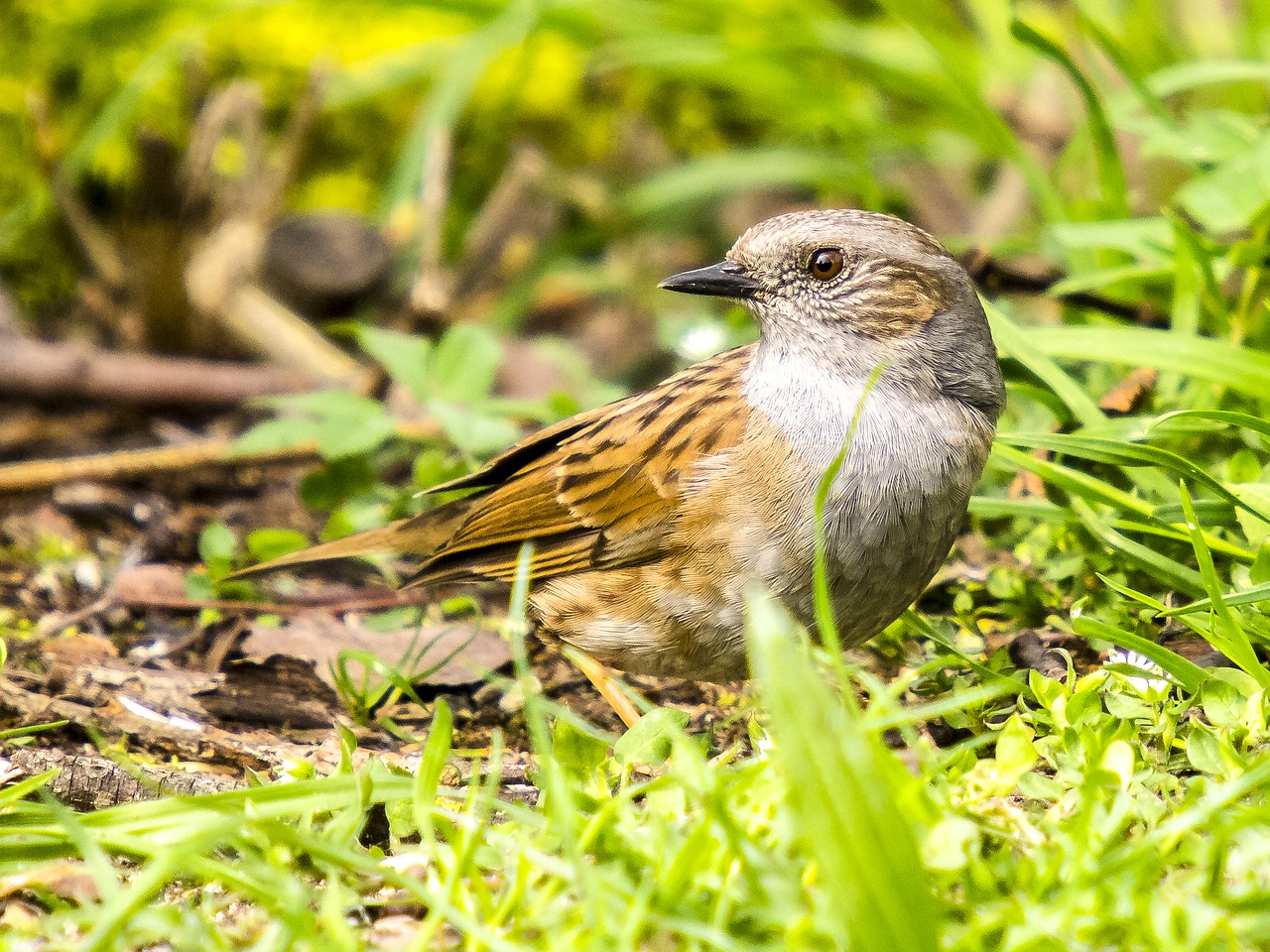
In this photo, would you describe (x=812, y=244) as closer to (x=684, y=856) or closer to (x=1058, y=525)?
(x=1058, y=525)

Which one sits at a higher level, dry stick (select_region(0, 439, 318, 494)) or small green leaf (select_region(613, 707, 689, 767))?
dry stick (select_region(0, 439, 318, 494))

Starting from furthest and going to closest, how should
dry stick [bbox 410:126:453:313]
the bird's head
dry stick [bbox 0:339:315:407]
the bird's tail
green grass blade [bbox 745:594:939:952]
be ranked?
1. dry stick [bbox 410:126:453:313]
2. dry stick [bbox 0:339:315:407]
3. the bird's tail
4. the bird's head
5. green grass blade [bbox 745:594:939:952]

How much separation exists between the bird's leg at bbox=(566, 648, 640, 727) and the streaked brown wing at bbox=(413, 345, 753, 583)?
0.25 m

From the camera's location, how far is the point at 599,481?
3.62 meters

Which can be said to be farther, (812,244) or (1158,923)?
(812,244)

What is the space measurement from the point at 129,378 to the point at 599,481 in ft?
9.77

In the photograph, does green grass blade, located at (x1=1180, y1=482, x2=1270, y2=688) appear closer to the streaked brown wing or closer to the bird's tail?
the streaked brown wing

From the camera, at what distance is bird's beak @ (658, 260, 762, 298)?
3496 millimetres

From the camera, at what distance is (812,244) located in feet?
11.4

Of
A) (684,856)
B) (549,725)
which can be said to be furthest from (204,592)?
(684,856)

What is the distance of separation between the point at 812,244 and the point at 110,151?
14.6 ft

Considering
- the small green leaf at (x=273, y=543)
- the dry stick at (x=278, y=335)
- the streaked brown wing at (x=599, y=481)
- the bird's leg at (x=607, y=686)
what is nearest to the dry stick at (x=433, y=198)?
the dry stick at (x=278, y=335)

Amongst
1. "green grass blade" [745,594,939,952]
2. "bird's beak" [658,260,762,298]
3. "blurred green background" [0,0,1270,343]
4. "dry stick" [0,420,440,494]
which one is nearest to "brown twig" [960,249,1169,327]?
"blurred green background" [0,0,1270,343]

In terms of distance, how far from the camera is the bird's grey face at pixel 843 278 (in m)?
3.44
